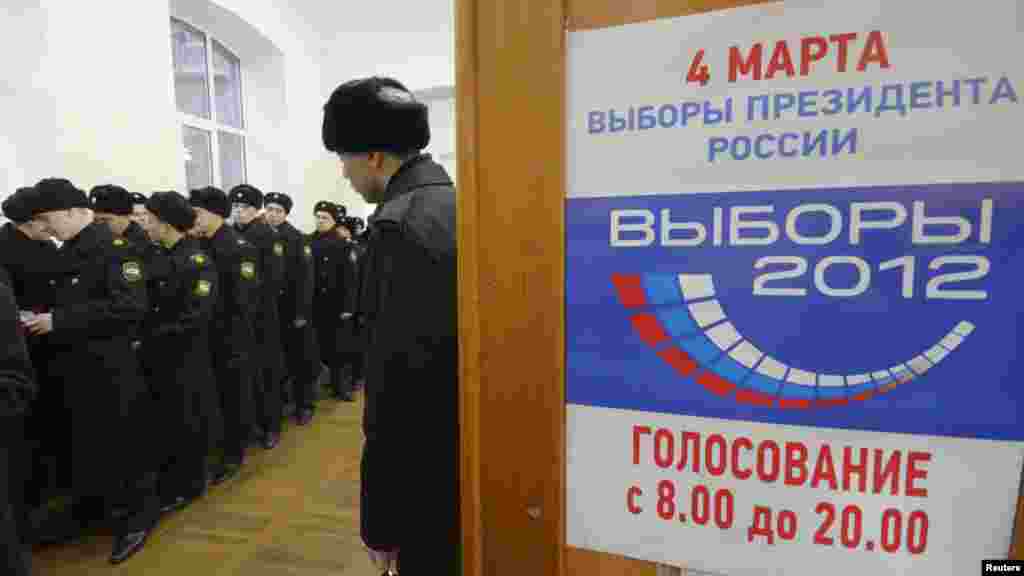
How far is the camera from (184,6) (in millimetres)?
4430

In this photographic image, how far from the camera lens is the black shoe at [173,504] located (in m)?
2.50

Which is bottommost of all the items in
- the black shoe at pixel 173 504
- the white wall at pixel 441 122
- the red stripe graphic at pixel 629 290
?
the black shoe at pixel 173 504

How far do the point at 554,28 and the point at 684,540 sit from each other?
1.81 feet

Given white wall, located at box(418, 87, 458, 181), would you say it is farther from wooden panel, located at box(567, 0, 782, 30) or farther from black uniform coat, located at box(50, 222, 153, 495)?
wooden panel, located at box(567, 0, 782, 30)

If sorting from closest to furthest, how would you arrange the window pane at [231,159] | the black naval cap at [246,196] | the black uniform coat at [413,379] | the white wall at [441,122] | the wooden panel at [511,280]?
the wooden panel at [511,280] < the black uniform coat at [413,379] < the black naval cap at [246,196] < the window pane at [231,159] < the white wall at [441,122]

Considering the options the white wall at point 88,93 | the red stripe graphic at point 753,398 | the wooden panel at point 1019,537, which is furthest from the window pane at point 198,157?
the wooden panel at point 1019,537

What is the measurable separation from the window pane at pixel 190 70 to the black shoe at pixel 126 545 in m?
3.55

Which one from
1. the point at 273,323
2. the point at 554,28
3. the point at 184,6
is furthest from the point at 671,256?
the point at 184,6

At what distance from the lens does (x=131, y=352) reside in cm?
229

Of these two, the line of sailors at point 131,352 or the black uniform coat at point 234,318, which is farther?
the black uniform coat at point 234,318

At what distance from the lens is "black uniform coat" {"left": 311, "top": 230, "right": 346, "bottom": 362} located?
426cm

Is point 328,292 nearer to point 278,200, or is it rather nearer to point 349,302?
point 349,302

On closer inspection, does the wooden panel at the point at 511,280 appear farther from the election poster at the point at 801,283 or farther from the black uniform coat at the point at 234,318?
the black uniform coat at the point at 234,318

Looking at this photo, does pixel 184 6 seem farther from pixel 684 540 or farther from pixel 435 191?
pixel 684 540
